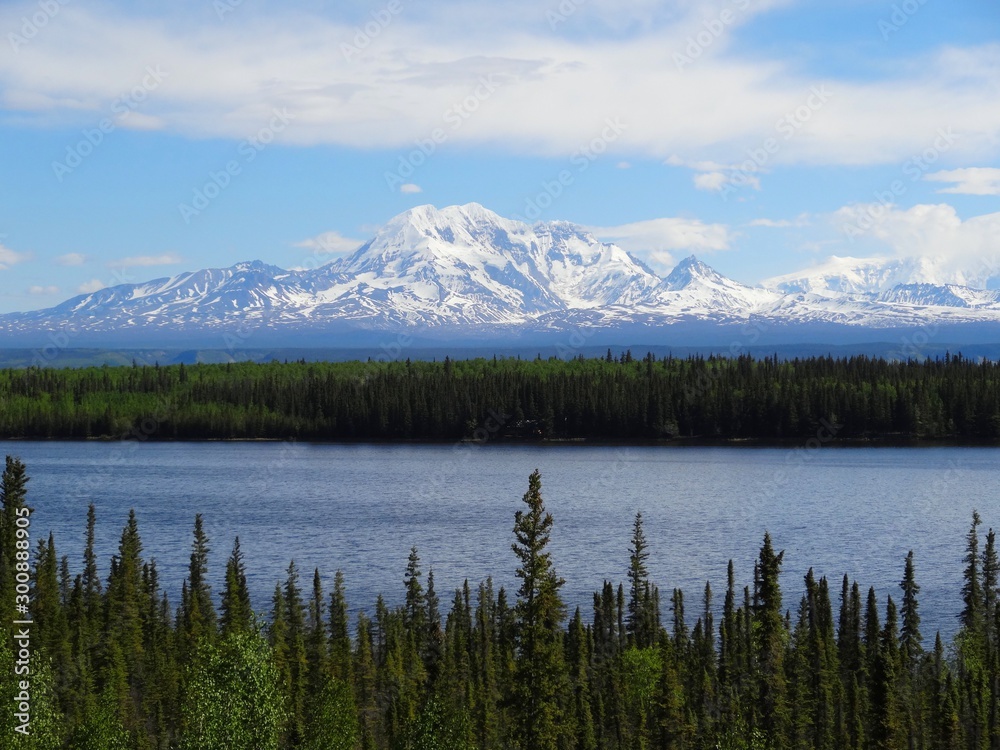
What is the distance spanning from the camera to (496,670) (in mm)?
69375

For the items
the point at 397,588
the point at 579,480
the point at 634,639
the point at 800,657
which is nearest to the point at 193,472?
the point at 579,480

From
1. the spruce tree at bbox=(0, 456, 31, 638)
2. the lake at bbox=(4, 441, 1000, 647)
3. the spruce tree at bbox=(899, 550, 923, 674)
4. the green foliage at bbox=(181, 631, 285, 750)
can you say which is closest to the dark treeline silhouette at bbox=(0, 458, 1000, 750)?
the green foliage at bbox=(181, 631, 285, 750)

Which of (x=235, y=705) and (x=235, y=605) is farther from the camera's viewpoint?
(x=235, y=605)

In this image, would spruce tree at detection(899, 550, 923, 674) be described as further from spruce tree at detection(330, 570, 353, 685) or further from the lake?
spruce tree at detection(330, 570, 353, 685)

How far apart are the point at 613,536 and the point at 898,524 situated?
3304 cm

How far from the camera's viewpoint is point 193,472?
196 m

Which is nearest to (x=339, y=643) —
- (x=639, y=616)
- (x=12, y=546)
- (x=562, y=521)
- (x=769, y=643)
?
(x=639, y=616)

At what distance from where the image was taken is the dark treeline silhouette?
44781 mm

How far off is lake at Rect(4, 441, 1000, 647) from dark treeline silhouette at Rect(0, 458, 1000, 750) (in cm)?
878

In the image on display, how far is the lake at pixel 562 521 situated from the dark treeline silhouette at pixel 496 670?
8.78 metres

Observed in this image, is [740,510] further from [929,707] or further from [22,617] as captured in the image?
[22,617]

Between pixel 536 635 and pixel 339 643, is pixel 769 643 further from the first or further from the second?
pixel 339 643

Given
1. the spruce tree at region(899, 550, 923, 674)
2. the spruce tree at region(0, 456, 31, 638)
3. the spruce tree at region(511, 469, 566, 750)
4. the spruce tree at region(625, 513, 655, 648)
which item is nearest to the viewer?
the spruce tree at region(511, 469, 566, 750)

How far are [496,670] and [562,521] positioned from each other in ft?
216
